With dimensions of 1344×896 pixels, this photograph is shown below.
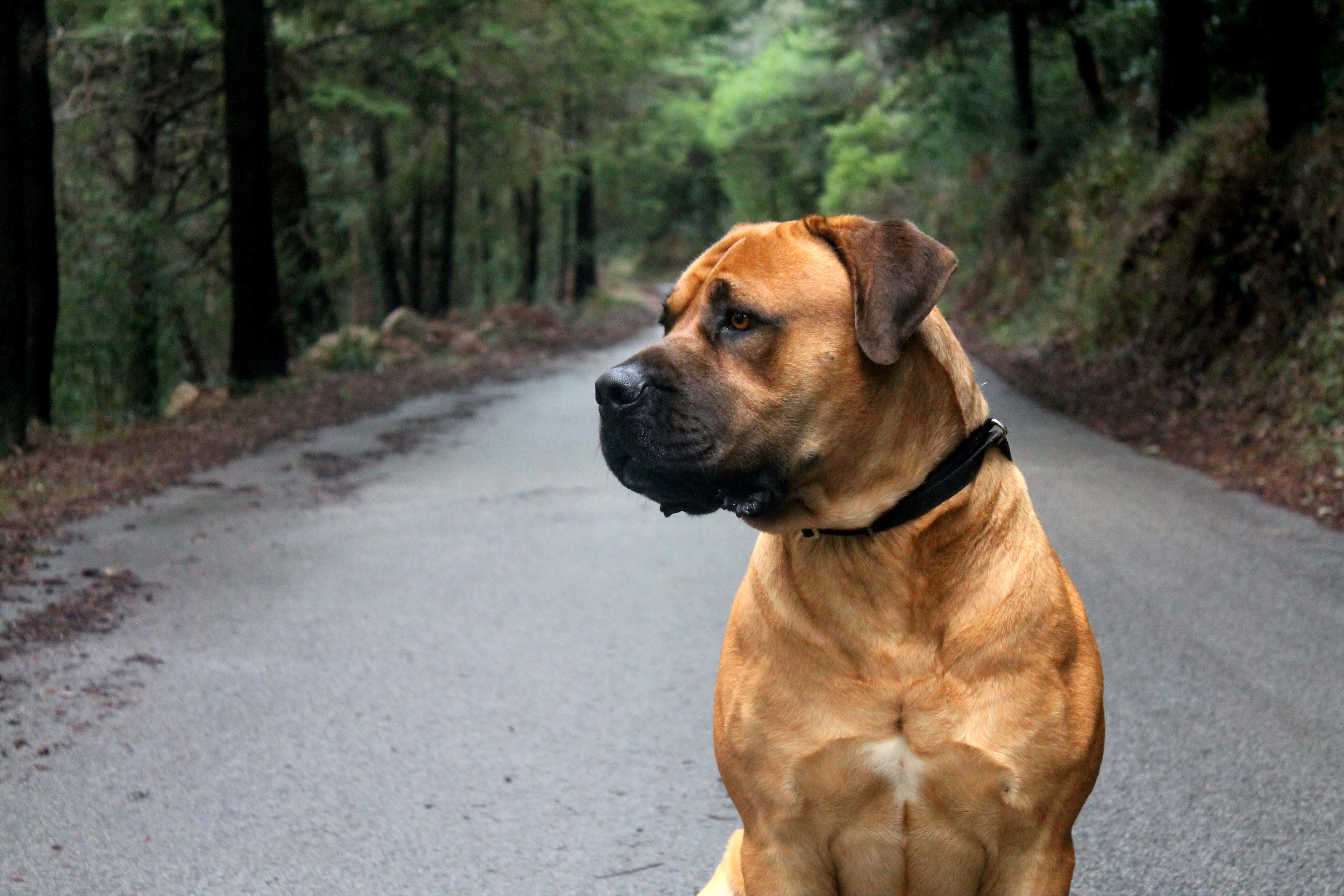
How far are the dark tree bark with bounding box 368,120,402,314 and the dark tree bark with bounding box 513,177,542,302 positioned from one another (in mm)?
4804

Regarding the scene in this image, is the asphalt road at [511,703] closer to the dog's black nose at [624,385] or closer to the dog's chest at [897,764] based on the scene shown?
the dog's chest at [897,764]

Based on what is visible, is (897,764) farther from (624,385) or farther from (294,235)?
(294,235)

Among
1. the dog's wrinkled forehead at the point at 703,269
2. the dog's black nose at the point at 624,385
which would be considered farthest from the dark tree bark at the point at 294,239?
the dog's black nose at the point at 624,385

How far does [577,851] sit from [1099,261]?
56.7 feet

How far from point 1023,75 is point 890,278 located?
2420cm

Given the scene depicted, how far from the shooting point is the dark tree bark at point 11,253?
10.3m

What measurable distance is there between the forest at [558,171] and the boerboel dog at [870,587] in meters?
7.65

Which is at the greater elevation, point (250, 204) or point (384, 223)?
point (250, 204)

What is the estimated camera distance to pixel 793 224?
9.66ft

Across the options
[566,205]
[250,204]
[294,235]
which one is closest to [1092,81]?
[294,235]

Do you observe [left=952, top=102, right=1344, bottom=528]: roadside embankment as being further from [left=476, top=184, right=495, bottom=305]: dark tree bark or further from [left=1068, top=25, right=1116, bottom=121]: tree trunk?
[left=476, top=184, right=495, bottom=305]: dark tree bark

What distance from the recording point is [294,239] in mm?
21172

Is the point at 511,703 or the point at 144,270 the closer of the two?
the point at 511,703

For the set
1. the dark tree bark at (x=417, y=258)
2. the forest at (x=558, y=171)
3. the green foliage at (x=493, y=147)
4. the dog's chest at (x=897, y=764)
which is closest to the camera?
the dog's chest at (x=897, y=764)
